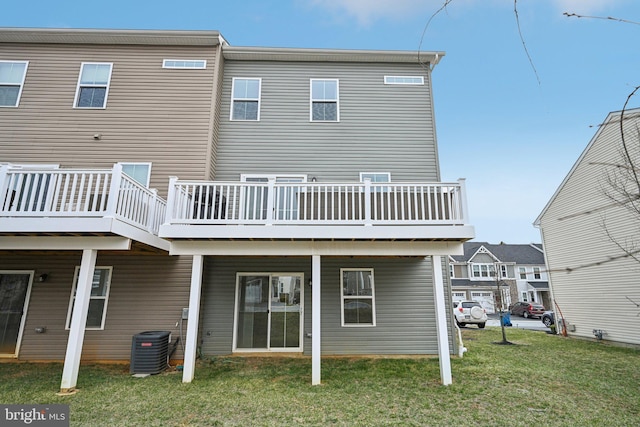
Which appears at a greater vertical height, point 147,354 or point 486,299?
point 486,299

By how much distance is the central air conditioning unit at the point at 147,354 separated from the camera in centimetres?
646

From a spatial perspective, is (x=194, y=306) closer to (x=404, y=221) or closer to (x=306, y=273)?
(x=306, y=273)

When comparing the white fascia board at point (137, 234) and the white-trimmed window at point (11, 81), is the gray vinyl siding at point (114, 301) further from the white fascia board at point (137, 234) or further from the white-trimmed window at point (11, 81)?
the white-trimmed window at point (11, 81)

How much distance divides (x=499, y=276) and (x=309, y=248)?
28317 millimetres

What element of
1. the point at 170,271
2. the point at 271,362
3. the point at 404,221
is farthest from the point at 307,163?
the point at 271,362

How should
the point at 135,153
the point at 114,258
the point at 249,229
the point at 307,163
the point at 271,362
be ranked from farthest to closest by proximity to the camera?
1. the point at 307,163
2. the point at 135,153
3. the point at 114,258
4. the point at 271,362
5. the point at 249,229

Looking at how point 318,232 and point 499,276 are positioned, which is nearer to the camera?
point 318,232

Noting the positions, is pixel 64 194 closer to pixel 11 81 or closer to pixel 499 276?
pixel 11 81

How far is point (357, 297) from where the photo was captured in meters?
8.23

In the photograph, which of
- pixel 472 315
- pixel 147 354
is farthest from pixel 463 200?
pixel 472 315

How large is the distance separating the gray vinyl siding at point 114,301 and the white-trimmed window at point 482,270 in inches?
1121

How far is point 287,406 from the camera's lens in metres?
4.86

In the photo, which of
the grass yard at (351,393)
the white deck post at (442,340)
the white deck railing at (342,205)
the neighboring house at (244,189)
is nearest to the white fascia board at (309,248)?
the neighboring house at (244,189)

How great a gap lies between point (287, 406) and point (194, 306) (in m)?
2.47
